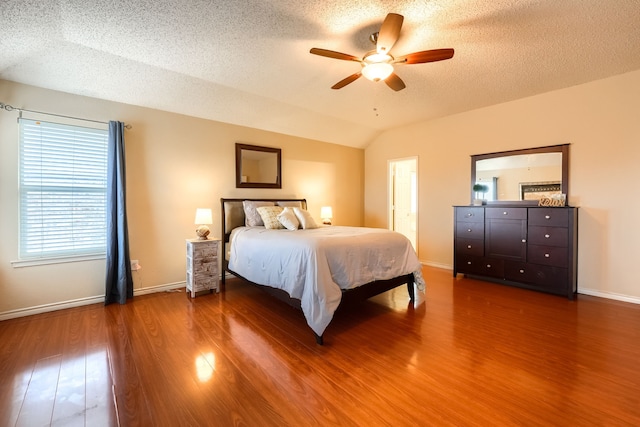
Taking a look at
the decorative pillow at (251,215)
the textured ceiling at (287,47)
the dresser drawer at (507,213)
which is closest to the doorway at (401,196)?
the dresser drawer at (507,213)

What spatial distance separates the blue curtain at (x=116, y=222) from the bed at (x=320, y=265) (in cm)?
126

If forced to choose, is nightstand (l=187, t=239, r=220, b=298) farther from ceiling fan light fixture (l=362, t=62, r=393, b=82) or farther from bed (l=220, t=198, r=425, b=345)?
ceiling fan light fixture (l=362, t=62, r=393, b=82)

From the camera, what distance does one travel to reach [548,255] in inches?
143

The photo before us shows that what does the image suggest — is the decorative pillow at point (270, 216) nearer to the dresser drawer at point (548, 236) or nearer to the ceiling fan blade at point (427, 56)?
the ceiling fan blade at point (427, 56)

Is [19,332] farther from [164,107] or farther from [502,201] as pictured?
[502,201]

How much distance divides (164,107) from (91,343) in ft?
9.42

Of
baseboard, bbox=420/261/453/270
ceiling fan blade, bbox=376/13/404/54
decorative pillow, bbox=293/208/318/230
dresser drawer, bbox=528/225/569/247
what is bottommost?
baseboard, bbox=420/261/453/270

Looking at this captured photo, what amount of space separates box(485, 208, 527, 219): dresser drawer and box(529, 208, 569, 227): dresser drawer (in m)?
0.09

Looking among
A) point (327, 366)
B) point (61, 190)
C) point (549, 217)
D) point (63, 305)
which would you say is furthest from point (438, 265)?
point (61, 190)

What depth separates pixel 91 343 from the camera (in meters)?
2.42

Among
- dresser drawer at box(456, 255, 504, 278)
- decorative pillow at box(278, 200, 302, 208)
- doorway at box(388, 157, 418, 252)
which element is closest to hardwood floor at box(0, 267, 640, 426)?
dresser drawer at box(456, 255, 504, 278)

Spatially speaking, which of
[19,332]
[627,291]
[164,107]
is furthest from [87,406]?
[627,291]

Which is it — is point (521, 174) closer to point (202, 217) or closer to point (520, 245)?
point (520, 245)

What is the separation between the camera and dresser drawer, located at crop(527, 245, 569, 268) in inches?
138
